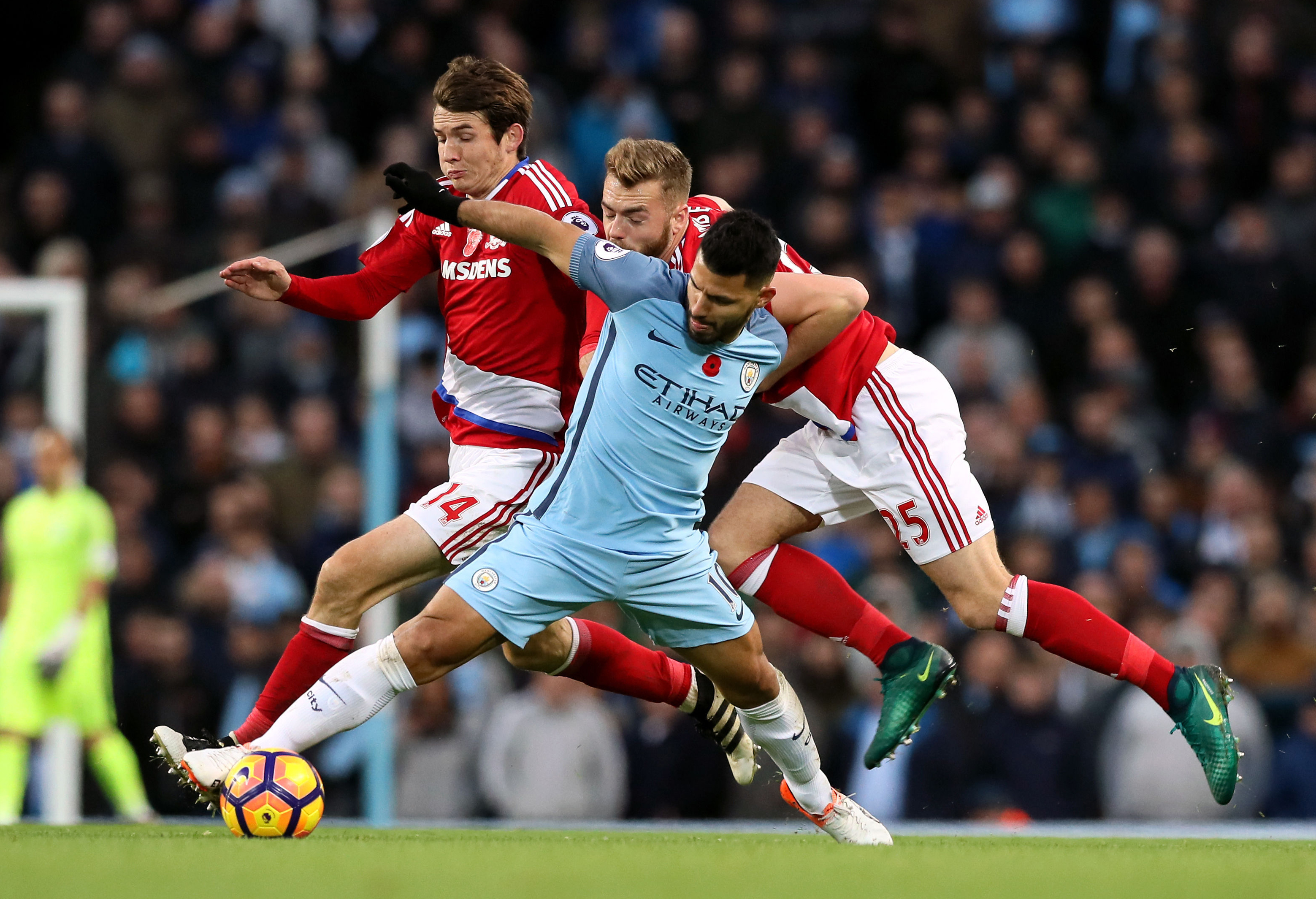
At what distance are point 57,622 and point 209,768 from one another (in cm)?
420

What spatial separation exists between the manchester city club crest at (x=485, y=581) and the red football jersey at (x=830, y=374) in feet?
3.26

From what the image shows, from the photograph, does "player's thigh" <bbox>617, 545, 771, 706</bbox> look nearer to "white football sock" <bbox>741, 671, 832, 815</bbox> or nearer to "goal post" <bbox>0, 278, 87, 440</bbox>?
"white football sock" <bbox>741, 671, 832, 815</bbox>

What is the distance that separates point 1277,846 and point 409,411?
21.5 ft

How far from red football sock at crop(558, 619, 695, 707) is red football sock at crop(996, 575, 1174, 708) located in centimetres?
117

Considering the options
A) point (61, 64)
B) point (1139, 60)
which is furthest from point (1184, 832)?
point (61, 64)

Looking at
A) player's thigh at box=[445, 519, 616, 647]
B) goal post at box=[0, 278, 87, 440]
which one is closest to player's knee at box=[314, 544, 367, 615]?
player's thigh at box=[445, 519, 616, 647]

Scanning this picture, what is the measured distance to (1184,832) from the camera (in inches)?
349

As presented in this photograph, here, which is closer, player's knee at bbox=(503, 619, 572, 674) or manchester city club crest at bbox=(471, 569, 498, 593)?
manchester city club crest at bbox=(471, 569, 498, 593)

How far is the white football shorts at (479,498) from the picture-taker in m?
6.43

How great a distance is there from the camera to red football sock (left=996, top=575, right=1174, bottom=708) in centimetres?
662

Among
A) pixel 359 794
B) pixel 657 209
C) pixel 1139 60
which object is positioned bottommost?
pixel 359 794

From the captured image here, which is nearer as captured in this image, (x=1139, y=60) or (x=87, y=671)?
(x=87, y=671)

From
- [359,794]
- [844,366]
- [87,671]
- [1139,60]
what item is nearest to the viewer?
[844,366]

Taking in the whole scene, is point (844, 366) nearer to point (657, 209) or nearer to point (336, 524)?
point (657, 209)
